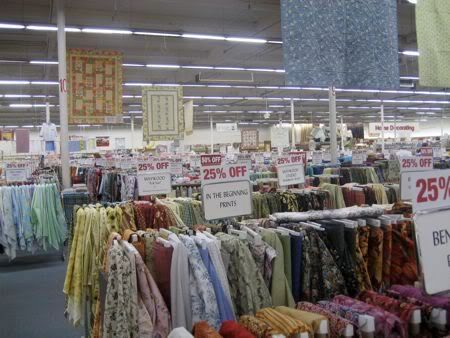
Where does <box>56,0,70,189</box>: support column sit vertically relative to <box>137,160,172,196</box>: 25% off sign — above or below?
above

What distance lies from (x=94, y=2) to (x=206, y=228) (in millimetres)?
9516

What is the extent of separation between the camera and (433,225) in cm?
190

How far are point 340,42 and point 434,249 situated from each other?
286cm


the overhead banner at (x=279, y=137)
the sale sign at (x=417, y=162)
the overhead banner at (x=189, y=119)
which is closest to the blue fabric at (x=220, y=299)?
the sale sign at (x=417, y=162)

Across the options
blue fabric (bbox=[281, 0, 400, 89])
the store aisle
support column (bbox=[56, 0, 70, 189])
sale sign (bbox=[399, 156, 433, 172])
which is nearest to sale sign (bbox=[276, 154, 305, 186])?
sale sign (bbox=[399, 156, 433, 172])

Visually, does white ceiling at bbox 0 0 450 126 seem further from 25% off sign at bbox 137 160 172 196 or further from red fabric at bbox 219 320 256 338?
red fabric at bbox 219 320 256 338

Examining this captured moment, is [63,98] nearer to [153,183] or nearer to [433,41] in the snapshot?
[153,183]

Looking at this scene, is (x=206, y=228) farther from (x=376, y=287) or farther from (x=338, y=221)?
(x=376, y=287)

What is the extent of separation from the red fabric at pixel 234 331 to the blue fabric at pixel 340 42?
8.35ft

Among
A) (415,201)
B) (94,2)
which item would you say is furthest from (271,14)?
(415,201)

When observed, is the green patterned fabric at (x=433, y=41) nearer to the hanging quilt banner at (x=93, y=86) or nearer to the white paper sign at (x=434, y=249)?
the white paper sign at (x=434, y=249)

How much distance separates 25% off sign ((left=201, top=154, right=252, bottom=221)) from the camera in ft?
10.7

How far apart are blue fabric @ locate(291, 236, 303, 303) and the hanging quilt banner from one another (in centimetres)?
725

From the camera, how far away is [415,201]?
1.91 m
